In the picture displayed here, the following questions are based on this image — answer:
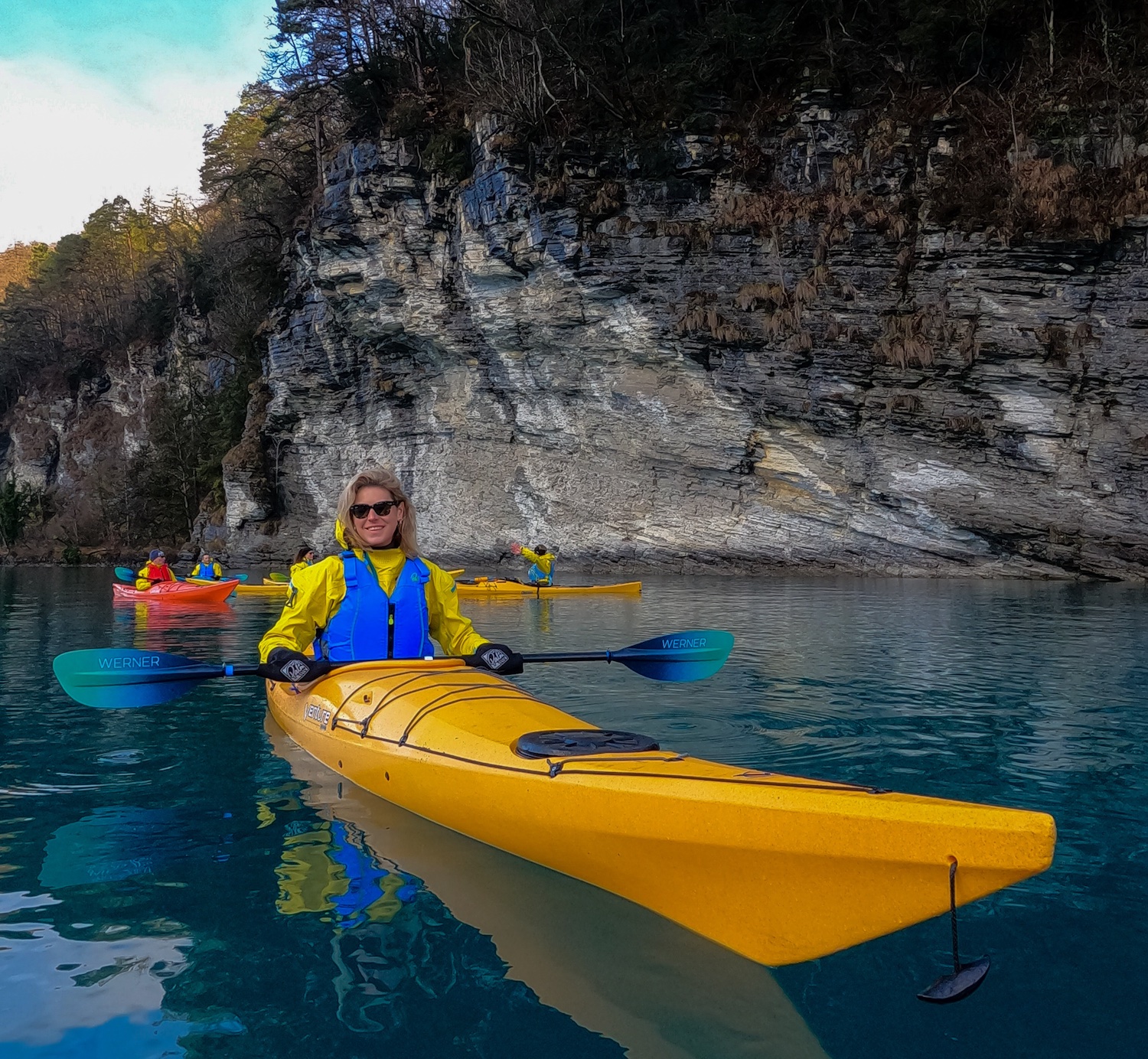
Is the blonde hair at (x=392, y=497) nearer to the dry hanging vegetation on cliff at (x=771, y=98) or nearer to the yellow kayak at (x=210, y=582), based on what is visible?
the yellow kayak at (x=210, y=582)

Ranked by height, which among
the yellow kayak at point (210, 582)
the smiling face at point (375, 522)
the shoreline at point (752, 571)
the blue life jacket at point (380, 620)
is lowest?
the shoreline at point (752, 571)

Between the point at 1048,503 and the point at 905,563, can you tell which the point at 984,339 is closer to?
the point at 1048,503

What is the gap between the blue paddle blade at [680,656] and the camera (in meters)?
5.42

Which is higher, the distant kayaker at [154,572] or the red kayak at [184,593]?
the distant kayaker at [154,572]

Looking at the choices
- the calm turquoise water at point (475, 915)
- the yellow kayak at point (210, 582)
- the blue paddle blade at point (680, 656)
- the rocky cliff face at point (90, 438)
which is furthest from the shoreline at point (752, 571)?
the blue paddle blade at point (680, 656)

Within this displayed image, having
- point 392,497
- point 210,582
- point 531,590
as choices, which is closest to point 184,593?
point 210,582

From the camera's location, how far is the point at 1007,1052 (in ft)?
7.23

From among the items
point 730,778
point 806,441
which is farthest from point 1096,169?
point 730,778

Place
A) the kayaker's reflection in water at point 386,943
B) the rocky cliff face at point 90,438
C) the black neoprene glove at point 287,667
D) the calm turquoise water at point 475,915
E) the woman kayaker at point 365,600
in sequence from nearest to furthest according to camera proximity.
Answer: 1. the calm turquoise water at point 475,915
2. the kayaker's reflection in water at point 386,943
3. the black neoprene glove at point 287,667
4. the woman kayaker at point 365,600
5. the rocky cliff face at point 90,438

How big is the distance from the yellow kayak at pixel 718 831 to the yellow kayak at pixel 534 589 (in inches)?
482

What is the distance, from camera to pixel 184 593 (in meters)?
14.8

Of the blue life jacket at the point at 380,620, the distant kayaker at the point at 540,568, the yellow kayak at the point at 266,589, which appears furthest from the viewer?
the yellow kayak at the point at 266,589

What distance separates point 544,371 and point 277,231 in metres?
13.0

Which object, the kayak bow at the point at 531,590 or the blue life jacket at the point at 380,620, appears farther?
the kayak bow at the point at 531,590
